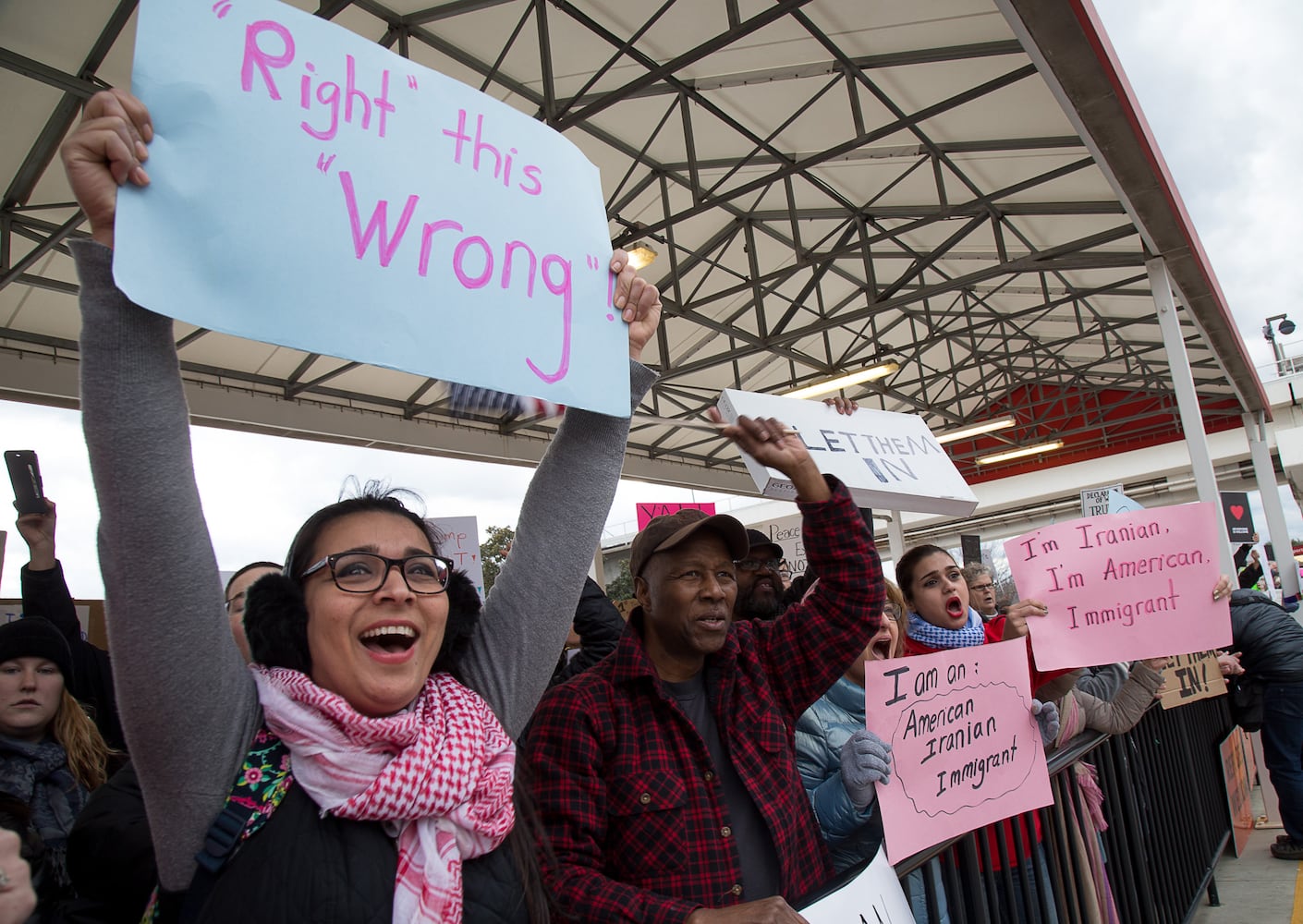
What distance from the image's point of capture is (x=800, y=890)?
1481 millimetres

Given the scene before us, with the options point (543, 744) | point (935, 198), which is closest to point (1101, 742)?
point (543, 744)

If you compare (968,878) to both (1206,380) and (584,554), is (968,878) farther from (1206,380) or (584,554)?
(1206,380)

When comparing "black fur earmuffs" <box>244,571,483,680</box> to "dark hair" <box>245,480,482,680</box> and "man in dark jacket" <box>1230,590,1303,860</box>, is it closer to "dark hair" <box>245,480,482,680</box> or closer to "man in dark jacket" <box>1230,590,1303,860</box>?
"dark hair" <box>245,480,482,680</box>

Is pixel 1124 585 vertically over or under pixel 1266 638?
over

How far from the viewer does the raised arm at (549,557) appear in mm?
1219

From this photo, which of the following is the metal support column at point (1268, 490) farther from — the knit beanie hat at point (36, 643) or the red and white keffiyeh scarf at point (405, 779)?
the knit beanie hat at point (36, 643)

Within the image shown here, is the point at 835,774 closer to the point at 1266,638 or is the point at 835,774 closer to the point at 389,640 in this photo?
the point at 389,640

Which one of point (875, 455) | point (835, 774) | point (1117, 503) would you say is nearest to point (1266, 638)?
point (1117, 503)

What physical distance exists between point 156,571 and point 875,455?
2.42 metres

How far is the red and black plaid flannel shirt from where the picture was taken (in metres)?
1.41

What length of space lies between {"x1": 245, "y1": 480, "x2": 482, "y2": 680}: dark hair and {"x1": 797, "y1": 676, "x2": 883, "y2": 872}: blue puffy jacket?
2.84ft

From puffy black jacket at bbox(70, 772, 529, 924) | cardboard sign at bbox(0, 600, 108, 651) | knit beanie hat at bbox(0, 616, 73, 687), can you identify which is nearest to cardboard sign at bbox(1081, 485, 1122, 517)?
puffy black jacket at bbox(70, 772, 529, 924)

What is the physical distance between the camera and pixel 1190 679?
3.44 meters

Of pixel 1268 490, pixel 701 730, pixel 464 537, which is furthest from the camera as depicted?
pixel 1268 490
